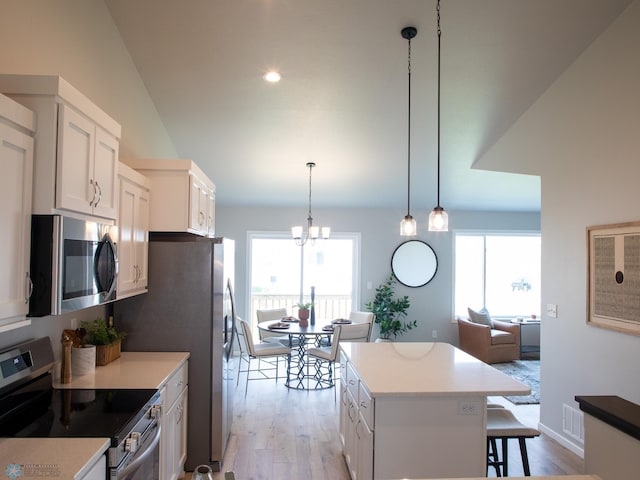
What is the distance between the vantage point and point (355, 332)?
4898 mm

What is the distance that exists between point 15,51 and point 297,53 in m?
1.89

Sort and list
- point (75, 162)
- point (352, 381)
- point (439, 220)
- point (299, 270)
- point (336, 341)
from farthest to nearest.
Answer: point (299, 270), point (336, 341), point (352, 381), point (439, 220), point (75, 162)

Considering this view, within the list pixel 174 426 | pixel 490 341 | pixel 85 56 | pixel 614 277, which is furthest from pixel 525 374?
pixel 85 56

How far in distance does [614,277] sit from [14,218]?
356 centimetres

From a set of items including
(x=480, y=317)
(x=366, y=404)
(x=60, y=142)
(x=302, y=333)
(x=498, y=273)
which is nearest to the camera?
(x=60, y=142)

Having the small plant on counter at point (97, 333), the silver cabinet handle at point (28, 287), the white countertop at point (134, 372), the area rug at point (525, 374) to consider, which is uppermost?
the silver cabinet handle at point (28, 287)

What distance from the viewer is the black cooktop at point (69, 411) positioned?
173 cm

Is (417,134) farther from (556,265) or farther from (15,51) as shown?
(15,51)

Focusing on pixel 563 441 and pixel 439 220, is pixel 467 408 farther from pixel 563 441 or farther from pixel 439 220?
pixel 563 441

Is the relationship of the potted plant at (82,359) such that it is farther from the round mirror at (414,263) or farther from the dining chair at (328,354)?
the round mirror at (414,263)

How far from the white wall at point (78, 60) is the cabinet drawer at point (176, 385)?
0.66 m

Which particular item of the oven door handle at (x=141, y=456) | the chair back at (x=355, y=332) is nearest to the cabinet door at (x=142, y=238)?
the oven door handle at (x=141, y=456)

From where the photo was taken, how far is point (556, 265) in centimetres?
378

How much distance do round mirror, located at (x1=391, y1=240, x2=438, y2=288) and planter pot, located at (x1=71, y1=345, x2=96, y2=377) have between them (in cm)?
507
